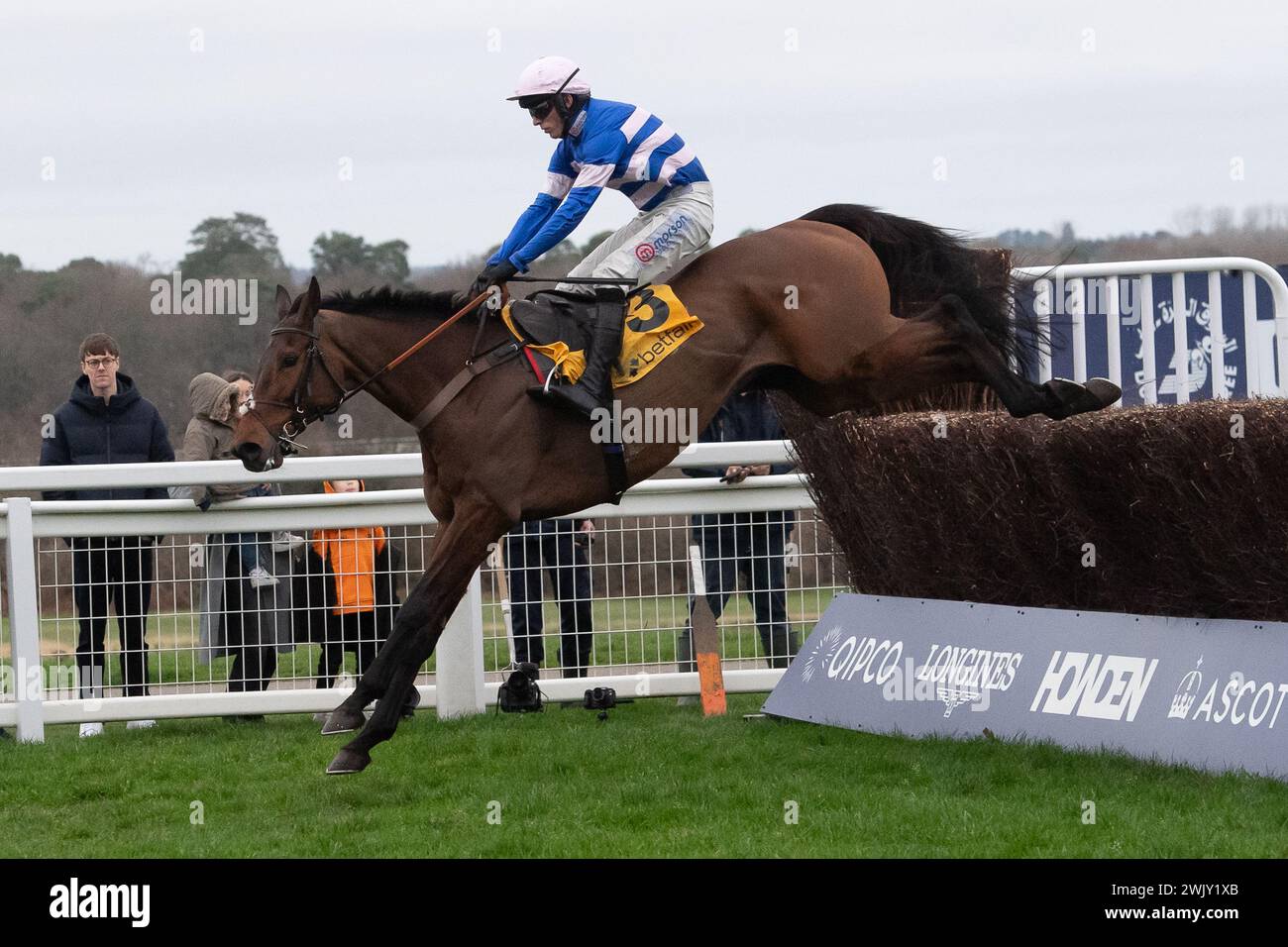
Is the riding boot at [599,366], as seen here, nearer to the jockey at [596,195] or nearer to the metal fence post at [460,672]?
the jockey at [596,195]

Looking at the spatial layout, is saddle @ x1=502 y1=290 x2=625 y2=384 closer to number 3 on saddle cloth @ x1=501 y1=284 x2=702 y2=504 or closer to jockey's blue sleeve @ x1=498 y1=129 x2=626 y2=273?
number 3 on saddle cloth @ x1=501 y1=284 x2=702 y2=504

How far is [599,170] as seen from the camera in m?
5.76

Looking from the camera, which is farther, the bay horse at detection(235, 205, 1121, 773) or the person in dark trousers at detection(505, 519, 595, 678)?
the person in dark trousers at detection(505, 519, 595, 678)

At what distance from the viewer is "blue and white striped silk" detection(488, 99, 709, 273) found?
5.71 metres

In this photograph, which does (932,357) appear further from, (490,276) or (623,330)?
(490,276)

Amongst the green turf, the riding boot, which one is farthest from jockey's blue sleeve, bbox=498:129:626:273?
the green turf

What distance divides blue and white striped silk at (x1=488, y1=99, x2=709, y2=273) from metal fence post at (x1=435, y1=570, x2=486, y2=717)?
180 cm

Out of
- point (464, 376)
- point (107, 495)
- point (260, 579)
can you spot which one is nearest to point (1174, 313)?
Result: point (464, 376)

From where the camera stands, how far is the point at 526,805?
5102mm

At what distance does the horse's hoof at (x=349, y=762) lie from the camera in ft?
17.2

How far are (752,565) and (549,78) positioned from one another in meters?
2.50
